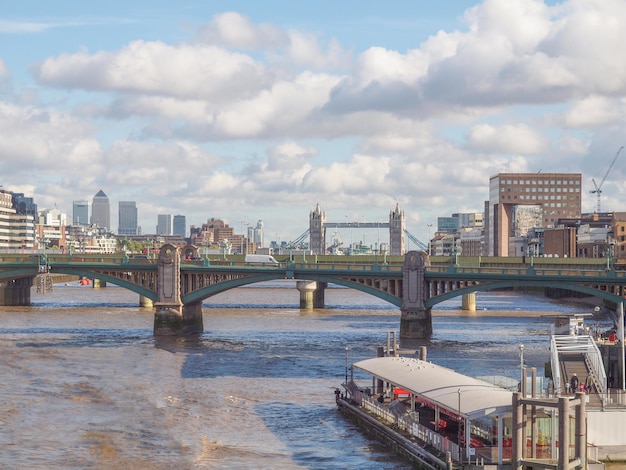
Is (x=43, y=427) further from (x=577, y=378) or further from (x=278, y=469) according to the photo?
(x=577, y=378)

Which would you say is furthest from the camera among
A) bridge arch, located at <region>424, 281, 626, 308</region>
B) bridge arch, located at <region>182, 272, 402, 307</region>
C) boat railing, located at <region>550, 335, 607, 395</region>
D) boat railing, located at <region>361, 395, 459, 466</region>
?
bridge arch, located at <region>182, 272, 402, 307</region>

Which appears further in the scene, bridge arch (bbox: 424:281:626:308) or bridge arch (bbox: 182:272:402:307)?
bridge arch (bbox: 182:272:402:307)

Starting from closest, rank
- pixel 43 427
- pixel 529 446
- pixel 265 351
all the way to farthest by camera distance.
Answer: pixel 529 446 < pixel 43 427 < pixel 265 351

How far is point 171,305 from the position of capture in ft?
405

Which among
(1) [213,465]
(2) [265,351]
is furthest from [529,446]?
(2) [265,351]

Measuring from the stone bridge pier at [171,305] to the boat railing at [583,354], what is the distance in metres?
65.9

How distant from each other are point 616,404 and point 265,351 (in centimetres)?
Answer: 5736

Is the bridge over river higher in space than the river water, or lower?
higher

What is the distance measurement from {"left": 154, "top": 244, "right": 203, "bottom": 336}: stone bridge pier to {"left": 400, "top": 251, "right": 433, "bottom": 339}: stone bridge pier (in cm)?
2267

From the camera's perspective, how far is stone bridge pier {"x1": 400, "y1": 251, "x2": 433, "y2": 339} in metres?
120

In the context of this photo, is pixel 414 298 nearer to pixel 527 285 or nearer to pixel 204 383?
pixel 527 285

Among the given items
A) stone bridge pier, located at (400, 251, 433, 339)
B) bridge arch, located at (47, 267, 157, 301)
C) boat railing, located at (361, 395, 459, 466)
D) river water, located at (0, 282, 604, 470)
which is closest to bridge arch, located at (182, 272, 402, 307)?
stone bridge pier, located at (400, 251, 433, 339)

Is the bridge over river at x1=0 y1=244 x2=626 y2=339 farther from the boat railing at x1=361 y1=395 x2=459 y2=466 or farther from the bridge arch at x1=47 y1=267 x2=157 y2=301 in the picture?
the boat railing at x1=361 y1=395 x2=459 y2=466

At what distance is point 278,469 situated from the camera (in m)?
54.5
